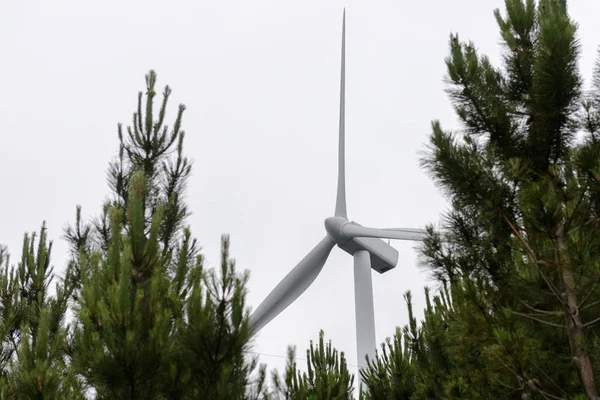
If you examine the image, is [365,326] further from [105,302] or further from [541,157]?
[105,302]

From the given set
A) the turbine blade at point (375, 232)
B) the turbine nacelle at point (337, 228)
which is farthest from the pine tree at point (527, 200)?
the turbine nacelle at point (337, 228)

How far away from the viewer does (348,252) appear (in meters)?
A: 18.3

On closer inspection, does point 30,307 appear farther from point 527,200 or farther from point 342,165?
point 342,165

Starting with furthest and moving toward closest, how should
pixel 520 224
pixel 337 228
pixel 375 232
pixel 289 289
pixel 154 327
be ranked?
pixel 337 228 → pixel 289 289 → pixel 375 232 → pixel 520 224 → pixel 154 327

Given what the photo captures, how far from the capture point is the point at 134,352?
5457 millimetres

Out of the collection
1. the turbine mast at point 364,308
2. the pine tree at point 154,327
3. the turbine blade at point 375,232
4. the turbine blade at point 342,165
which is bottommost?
the pine tree at point 154,327

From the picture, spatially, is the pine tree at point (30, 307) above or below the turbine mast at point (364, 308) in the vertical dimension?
below

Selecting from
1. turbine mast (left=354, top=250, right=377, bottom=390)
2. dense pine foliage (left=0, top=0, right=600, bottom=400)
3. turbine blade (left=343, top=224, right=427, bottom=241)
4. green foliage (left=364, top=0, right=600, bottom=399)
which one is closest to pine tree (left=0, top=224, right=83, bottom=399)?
dense pine foliage (left=0, top=0, right=600, bottom=400)

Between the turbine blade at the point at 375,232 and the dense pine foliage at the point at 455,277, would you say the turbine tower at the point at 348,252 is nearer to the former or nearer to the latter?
the turbine blade at the point at 375,232

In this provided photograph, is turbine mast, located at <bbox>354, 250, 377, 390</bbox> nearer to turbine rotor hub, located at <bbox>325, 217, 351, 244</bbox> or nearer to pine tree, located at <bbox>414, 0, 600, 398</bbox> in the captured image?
turbine rotor hub, located at <bbox>325, 217, 351, 244</bbox>

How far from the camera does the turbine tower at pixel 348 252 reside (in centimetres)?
1642

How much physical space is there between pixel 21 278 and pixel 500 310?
Answer: 16.9 feet

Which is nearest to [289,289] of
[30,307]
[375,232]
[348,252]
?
[348,252]

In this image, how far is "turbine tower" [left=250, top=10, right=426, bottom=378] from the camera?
53.9 feet
